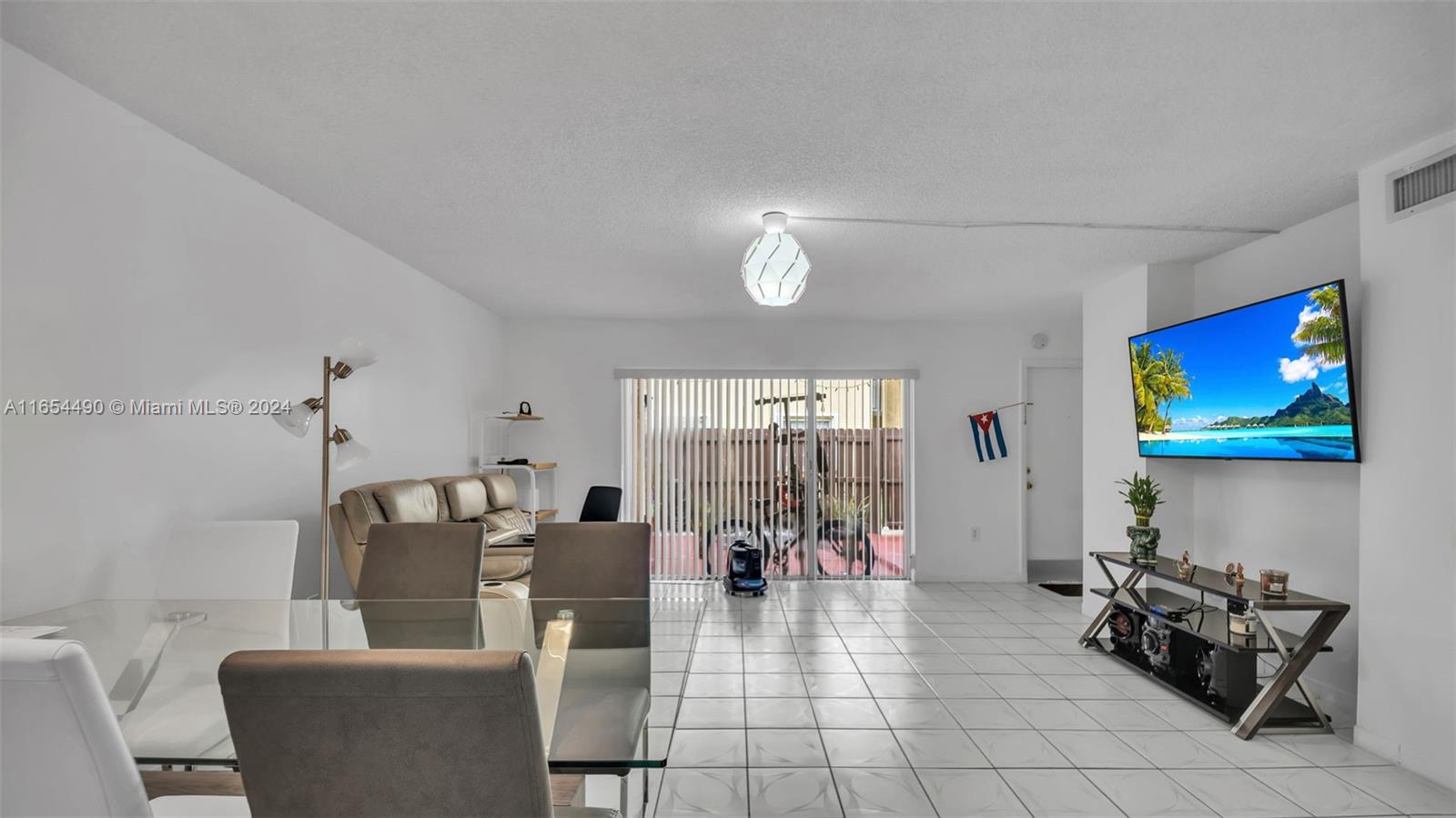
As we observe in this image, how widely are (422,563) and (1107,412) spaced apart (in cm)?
436

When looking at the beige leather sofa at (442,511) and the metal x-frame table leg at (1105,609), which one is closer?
the beige leather sofa at (442,511)

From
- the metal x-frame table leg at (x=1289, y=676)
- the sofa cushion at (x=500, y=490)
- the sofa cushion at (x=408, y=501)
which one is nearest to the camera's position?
the metal x-frame table leg at (x=1289, y=676)

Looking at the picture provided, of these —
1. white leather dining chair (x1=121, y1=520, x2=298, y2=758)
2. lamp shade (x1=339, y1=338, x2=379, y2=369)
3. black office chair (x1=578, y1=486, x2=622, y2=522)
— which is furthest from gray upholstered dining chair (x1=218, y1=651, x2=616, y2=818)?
black office chair (x1=578, y1=486, x2=622, y2=522)

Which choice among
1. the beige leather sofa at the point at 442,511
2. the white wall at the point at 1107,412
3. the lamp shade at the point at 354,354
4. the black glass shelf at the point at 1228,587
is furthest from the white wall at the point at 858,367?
the lamp shade at the point at 354,354

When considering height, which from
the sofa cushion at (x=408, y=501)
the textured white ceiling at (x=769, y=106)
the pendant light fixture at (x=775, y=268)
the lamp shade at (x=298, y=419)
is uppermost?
the textured white ceiling at (x=769, y=106)

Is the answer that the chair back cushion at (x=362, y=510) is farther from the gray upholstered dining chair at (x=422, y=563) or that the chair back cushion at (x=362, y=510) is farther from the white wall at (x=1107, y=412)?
the white wall at (x=1107, y=412)

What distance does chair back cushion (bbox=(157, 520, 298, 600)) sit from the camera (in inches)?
97.3

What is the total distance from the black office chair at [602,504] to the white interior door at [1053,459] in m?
3.70

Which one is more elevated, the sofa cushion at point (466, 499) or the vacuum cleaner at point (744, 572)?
the sofa cushion at point (466, 499)

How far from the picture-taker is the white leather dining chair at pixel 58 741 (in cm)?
94

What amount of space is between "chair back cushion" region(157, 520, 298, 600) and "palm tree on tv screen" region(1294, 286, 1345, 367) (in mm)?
4139

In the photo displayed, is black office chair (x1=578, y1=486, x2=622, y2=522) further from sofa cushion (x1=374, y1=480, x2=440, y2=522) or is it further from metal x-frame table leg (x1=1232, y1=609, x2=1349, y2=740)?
metal x-frame table leg (x1=1232, y1=609, x2=1349, y2=740)

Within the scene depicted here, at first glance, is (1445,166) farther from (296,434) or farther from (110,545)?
(110,545)

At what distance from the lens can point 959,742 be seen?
2949 mm
